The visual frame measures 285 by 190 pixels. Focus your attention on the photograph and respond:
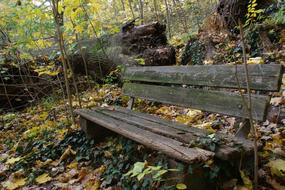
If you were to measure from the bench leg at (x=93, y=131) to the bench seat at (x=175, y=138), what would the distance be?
494mm

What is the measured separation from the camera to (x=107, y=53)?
22.4 feet

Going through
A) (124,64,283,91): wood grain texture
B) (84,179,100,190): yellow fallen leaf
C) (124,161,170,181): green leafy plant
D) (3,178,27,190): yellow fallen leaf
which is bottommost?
(3,178,27,190): yellow fallen leaf

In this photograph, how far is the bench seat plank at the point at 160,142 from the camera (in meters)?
2.02

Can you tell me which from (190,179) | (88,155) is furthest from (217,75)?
(88,155)

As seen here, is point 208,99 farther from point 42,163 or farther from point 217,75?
point 42,163

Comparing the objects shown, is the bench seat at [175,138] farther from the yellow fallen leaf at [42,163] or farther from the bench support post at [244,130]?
the yellow fallen leaf at [42,163]

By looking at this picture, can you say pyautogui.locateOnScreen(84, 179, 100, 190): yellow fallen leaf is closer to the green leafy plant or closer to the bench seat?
the bench seat

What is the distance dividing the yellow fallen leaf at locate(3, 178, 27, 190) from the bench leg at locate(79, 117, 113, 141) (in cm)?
98

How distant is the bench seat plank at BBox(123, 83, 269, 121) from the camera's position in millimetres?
2389

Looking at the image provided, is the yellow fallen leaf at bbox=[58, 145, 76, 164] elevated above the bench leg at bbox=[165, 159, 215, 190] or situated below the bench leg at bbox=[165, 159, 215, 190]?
below

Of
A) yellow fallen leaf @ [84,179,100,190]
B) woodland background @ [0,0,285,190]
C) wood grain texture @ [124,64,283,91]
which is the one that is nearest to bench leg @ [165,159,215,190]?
woodland background @ [0,0,285,190]

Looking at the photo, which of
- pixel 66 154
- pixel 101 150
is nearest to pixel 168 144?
→ pixel 101 150

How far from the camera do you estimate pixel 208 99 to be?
2.88 m

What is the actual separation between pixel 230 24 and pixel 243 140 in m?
4.98
